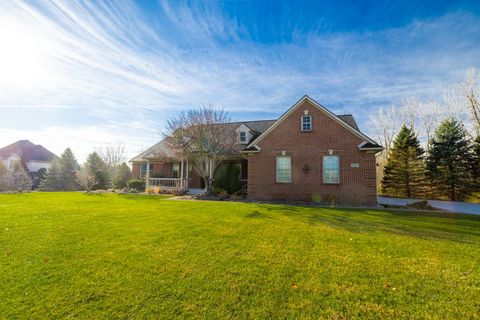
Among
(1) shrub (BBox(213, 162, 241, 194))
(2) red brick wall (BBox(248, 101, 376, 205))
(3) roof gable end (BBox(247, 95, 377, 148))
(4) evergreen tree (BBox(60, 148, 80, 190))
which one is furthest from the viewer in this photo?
(4) evergreen tree (BBox(60, 148, 80, 190))

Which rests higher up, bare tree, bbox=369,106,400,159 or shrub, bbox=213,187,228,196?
bare tree, bbox=369,106,400,159

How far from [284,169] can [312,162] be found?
6.17 ft

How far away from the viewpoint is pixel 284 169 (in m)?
15.4

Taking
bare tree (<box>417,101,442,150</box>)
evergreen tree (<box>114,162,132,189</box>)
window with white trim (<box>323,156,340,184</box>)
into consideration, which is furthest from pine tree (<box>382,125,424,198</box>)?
evergreen tree (<box>114,162,132,189</box>)

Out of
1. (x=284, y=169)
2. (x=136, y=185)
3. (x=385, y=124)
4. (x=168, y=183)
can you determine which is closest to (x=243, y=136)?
(x=284, y=169)

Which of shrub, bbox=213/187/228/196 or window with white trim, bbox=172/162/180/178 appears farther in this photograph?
window with white trim, bbox=172/162/180/178

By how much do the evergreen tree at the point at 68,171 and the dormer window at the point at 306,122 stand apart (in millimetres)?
30990

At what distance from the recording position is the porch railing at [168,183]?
2105 cm

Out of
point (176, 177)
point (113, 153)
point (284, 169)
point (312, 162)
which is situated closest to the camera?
point (312, 162)

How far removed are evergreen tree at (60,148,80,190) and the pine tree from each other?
1531 inches

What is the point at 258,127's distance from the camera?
78.4 ft

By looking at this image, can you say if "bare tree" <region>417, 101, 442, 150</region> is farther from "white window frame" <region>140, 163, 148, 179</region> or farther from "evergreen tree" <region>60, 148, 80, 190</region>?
"evergreen tree" <region>60, 148, 80, 190</region>

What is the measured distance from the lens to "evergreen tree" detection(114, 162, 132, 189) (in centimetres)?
2719

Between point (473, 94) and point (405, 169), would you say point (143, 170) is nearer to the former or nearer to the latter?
point (405, 169)
